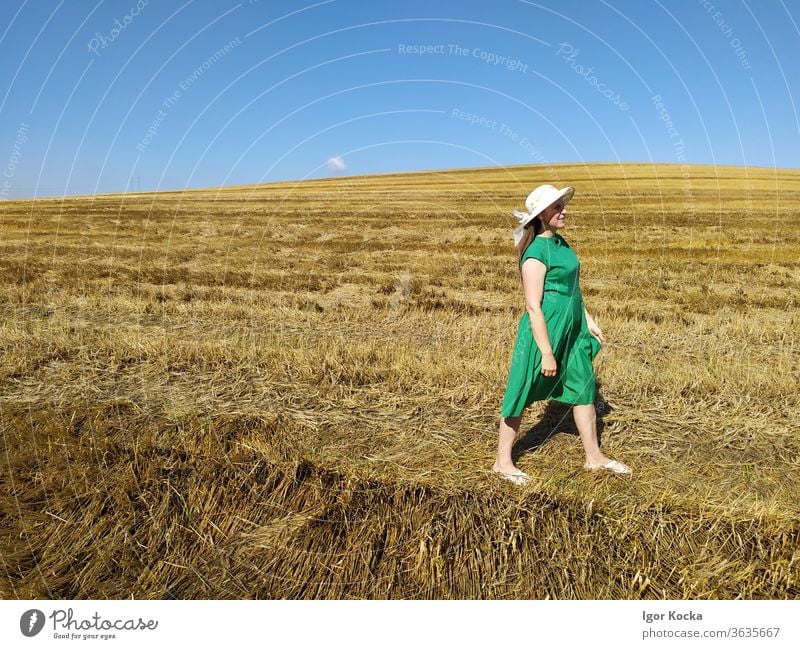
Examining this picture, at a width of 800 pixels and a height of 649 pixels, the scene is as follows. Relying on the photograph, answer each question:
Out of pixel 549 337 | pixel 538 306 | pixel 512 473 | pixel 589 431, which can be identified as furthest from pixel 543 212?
pixel 512 473

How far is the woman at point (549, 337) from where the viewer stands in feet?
11.7

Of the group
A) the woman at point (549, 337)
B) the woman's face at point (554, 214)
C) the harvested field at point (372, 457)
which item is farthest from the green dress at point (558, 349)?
the harvested field at point (372, 457)

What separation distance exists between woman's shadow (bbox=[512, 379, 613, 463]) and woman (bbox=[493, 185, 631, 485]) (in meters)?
0.45

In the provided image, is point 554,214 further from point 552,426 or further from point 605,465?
point 552,426

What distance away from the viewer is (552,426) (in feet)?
15.3

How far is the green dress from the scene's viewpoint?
368 centimetres

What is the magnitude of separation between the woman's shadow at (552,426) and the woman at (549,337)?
452mm

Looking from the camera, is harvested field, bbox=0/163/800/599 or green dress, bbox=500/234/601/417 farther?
green dress, bbox=500/234/601/417

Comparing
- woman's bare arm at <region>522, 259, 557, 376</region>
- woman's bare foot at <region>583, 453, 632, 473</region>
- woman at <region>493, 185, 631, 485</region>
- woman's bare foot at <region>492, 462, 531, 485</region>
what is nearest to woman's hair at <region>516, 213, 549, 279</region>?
woman at <region>493, 185, 631, 485</region>

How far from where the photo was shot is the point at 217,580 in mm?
3332

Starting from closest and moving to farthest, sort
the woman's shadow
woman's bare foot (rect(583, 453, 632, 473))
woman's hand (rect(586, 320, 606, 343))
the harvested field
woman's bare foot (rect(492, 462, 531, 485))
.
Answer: the harvested field
woman's bare foot (rect(492, 462, 531, 485))
woman's bare foot (rect(583, 453, 632, 473))
woman's hand (rect(586, 320, 606, 343))
the woman's shadow

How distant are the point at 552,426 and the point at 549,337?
123 centimetres

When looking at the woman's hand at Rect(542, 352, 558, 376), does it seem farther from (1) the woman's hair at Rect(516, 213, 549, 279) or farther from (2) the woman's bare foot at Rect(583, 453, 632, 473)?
(2) the woman's bare foot at Rect(583, 453, 632, 473)

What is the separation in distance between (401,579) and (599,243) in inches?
642
